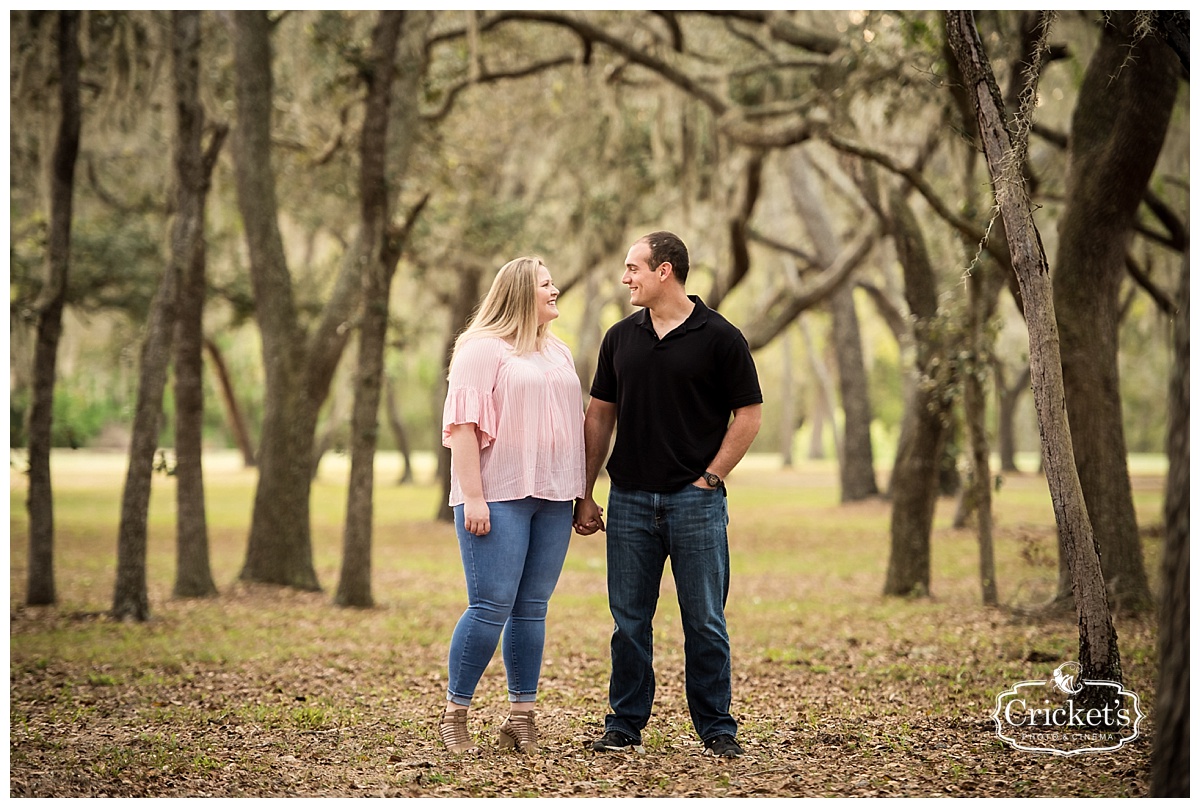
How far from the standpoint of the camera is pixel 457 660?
4164 millimetres

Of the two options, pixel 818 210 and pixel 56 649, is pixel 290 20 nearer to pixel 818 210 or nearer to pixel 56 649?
pixel 56 649

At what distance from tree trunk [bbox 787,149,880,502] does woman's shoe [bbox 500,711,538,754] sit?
15.2 metres

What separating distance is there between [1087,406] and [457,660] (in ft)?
15.5

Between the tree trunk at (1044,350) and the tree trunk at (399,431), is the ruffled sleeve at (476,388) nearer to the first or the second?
the tree trunk at (1044,350)

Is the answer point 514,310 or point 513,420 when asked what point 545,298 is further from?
point 513,420

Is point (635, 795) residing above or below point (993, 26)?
below

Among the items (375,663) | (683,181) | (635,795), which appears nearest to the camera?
(635,795)

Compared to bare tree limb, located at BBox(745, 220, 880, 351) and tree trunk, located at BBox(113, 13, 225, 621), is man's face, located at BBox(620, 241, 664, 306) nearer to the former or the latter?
tree trunk, located at BBox(113, 13, 225, 621)

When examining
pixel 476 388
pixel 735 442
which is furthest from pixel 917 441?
pixel 476 388

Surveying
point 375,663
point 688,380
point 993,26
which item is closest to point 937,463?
point 993,26

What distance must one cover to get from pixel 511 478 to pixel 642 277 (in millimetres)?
922

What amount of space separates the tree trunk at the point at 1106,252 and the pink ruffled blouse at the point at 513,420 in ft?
13.6

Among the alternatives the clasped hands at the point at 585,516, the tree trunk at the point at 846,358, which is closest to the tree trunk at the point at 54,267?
the clasped hands at the point at 585,516

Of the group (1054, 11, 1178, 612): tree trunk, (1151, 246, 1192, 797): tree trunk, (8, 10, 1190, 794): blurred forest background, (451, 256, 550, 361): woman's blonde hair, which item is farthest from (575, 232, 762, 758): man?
(1054, 11, 1178, 612): tree trunk
